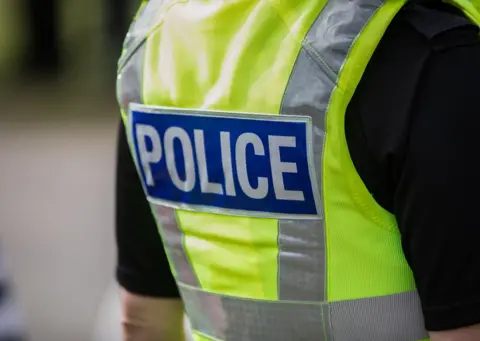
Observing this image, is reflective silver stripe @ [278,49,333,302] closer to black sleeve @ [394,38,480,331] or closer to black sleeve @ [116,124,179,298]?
black sleeve @ [394,38,480,331]

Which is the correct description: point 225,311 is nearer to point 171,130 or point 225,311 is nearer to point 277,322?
point 277,322

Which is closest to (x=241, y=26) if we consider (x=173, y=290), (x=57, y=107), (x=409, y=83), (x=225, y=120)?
(x=225, y=120)

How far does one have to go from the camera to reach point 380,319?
82 cm

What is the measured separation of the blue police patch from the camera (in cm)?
81

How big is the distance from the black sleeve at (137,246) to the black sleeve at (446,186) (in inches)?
14.6

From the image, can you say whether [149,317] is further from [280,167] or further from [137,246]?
[280,167]

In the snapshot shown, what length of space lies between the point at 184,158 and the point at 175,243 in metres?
0.11

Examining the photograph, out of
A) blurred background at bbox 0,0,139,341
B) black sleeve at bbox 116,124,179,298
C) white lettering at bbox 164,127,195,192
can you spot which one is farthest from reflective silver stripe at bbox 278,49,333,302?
blurred background at bbox 0,0,139,341

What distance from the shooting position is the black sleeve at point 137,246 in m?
1.04

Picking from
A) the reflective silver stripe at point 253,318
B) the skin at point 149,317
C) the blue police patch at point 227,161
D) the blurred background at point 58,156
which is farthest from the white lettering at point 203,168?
the blurred background at point 58,156

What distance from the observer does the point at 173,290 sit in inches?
42.3

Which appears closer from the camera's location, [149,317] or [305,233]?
[305,233]

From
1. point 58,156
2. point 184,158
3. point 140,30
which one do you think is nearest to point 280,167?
point 184,158

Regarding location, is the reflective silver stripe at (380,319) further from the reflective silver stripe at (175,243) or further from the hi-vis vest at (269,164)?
the reflective silver stripe at (175,243)
